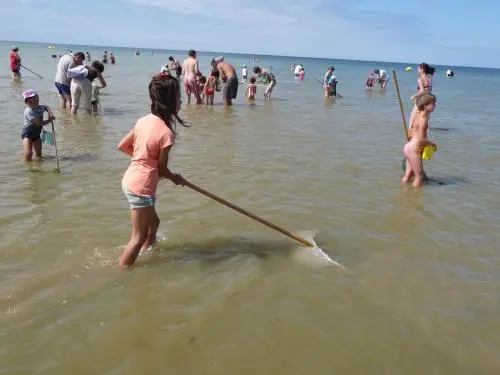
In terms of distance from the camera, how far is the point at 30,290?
11.5 feet

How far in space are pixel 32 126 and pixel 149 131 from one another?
4.34 m

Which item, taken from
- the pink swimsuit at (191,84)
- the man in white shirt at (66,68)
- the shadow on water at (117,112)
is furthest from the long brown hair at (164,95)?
the pink swimsuit at (191,84)

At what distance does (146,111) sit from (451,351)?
37.9ft

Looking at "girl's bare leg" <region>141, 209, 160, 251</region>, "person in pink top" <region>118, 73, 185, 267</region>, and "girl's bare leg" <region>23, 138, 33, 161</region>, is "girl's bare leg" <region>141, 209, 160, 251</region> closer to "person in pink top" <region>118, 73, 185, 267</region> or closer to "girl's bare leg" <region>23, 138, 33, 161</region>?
"person in pink top" <region>118, 73, 185, 267</region>

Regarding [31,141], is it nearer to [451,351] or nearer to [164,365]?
[164,365]

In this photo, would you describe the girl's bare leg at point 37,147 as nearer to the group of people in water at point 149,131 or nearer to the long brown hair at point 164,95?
the group of people in water at point 149,131

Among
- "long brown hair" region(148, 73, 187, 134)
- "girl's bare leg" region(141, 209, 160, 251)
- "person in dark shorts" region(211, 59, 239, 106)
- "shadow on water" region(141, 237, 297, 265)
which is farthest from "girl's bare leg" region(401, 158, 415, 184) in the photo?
"person in dark shorts" region(211, 59, 239, 106)

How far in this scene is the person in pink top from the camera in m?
3.45

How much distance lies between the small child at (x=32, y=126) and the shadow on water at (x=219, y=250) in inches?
149

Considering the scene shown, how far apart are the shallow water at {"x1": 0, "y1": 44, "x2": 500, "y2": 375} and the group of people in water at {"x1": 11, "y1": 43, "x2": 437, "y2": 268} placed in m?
0.37

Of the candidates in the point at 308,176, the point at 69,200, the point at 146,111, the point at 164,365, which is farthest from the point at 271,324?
the point at 146,111

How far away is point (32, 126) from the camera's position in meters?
6.93

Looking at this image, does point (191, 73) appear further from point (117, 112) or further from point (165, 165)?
point (165, 165)

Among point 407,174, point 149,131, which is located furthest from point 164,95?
point 407,174
